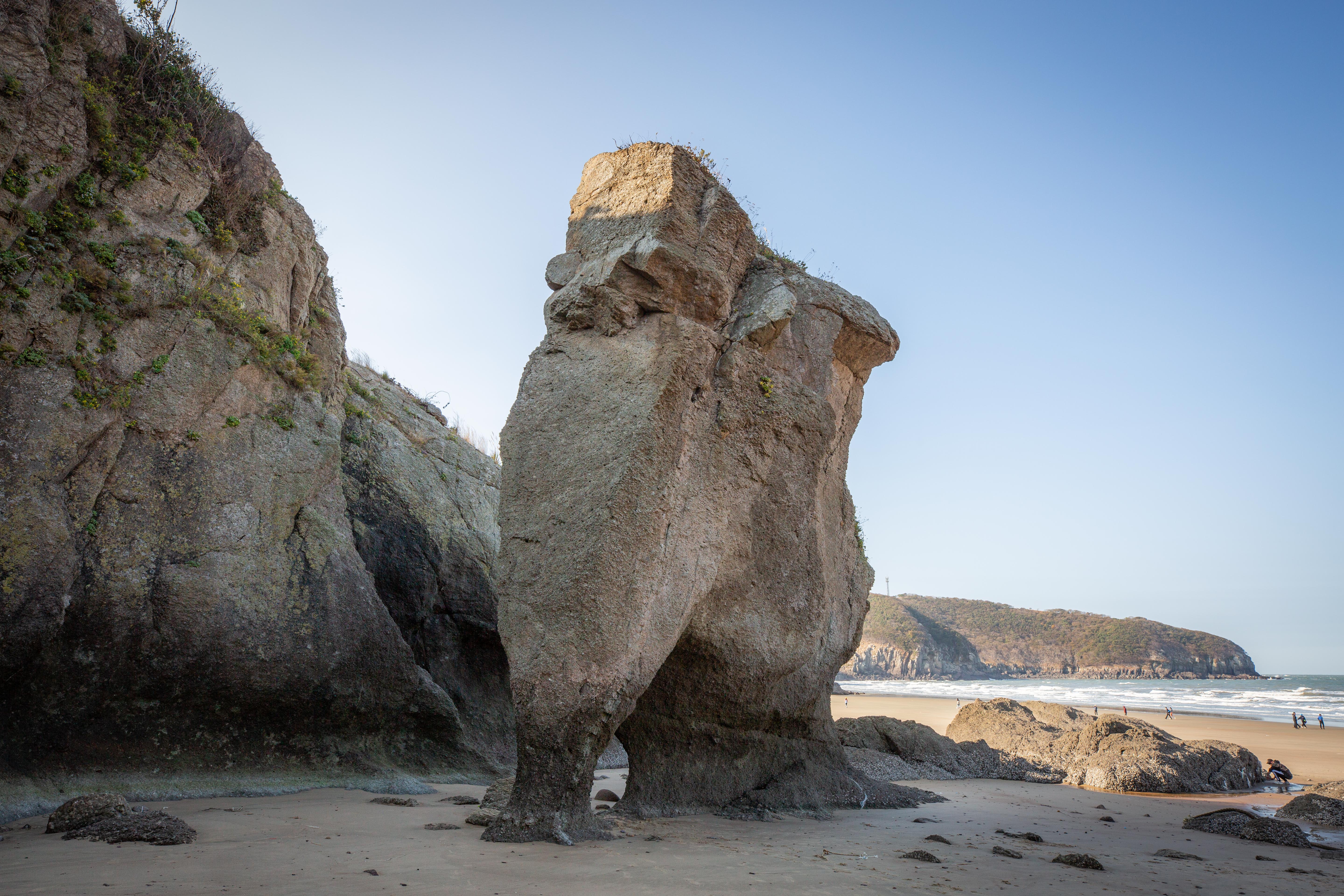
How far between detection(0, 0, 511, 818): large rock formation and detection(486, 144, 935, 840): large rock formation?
3333 mm

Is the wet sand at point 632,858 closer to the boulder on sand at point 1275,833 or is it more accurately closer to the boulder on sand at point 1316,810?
the boulder on sand at point 1275,833

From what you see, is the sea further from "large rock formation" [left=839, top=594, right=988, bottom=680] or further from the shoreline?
"large rock formation" [left=839, top=594, right=988, bottom=680]

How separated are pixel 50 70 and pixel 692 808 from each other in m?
10.3

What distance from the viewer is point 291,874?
441cm

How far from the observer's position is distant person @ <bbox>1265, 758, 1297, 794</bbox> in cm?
1284

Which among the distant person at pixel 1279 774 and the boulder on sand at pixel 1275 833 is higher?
the boulder on sand at pixel 1275 833

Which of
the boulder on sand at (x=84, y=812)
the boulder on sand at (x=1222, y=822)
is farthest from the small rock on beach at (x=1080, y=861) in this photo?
the boulder on sand at (x=84, y=812)

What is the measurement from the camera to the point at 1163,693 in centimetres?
5409

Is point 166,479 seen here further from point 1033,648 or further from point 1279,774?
point 1033,648

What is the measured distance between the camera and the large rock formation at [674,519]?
20.6 feet

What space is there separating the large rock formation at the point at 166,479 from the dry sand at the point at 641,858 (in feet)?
3.25

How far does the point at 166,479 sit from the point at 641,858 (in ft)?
20.5

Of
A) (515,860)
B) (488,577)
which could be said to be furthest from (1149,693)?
(515,860)

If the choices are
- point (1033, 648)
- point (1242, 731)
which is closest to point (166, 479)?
point (1242, 731)
